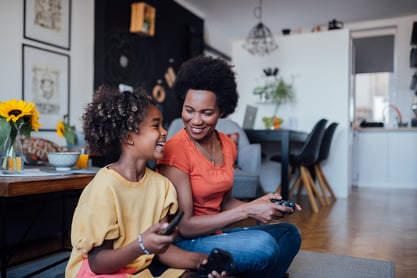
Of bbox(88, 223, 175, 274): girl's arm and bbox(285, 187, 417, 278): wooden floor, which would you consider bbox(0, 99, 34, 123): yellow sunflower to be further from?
bbox(285, 187, 417, 278): wooden floor

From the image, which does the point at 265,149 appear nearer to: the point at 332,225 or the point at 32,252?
the point at 332,225

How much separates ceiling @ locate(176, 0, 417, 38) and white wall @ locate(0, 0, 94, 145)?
203cm

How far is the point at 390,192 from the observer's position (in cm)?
544

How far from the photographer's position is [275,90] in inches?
195

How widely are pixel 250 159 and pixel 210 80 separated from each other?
1769mm

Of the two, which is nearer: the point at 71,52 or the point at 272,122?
the point at 71,52

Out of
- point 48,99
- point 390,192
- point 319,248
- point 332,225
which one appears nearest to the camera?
point 319,248

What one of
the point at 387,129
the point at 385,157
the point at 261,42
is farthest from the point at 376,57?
Result: the point at 261,42

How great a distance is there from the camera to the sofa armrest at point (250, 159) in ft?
9.87

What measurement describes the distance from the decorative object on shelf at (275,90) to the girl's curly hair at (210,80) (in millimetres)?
3472

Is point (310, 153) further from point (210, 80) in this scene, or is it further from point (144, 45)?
point (210, 80)

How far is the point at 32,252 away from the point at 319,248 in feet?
→ 5.67

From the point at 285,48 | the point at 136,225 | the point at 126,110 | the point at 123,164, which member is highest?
the point at 285,48

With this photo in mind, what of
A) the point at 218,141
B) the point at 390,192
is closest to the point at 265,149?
the point at 390,192
